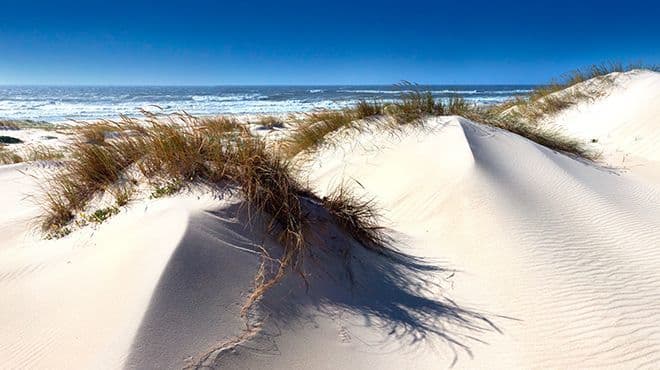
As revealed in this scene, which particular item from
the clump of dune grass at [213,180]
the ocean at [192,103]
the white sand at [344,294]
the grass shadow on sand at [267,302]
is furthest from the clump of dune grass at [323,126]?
the grass shadow on sand at [267,302]

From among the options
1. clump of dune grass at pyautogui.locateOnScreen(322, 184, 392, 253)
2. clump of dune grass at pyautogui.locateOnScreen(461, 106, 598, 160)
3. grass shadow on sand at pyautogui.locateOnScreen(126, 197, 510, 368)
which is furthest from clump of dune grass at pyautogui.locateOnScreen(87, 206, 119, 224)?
clump of dune grass at pyautogui.locateOnScreen(461, 106, 598, 160)

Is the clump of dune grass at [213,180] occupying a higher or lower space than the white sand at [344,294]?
higher

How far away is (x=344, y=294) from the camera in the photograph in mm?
2646

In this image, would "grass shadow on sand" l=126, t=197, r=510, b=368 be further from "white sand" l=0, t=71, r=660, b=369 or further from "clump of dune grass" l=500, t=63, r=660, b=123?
"clump of dune grass" l=500, t=63, r=660, b=123

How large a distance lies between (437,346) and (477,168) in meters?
3.07

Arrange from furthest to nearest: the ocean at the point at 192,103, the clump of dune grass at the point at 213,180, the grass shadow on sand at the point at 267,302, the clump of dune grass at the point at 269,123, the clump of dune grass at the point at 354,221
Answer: the ocean at the point at 192,103
the clump of dune grass at the point at 269,123
the clump of dune grass at the point at 354,221
the clump of dune grass at the point at 213,180
the grass shadow on sand at the point at 267,302

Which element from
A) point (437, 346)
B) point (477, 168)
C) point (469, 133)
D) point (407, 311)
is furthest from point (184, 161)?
point (469, 133)

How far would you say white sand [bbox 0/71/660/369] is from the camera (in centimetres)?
195

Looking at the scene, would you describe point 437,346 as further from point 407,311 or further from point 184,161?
point 184,161

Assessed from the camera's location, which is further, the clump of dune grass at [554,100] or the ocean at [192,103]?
the ocean at [192,103]

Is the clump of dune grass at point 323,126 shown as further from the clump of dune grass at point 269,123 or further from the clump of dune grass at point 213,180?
the clump of dune grass at point 269,123

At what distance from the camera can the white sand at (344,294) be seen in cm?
195

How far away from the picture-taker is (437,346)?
2.31m

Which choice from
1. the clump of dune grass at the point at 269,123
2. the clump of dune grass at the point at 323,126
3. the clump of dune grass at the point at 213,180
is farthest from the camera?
the clump of dune grass at the point at 269,123
